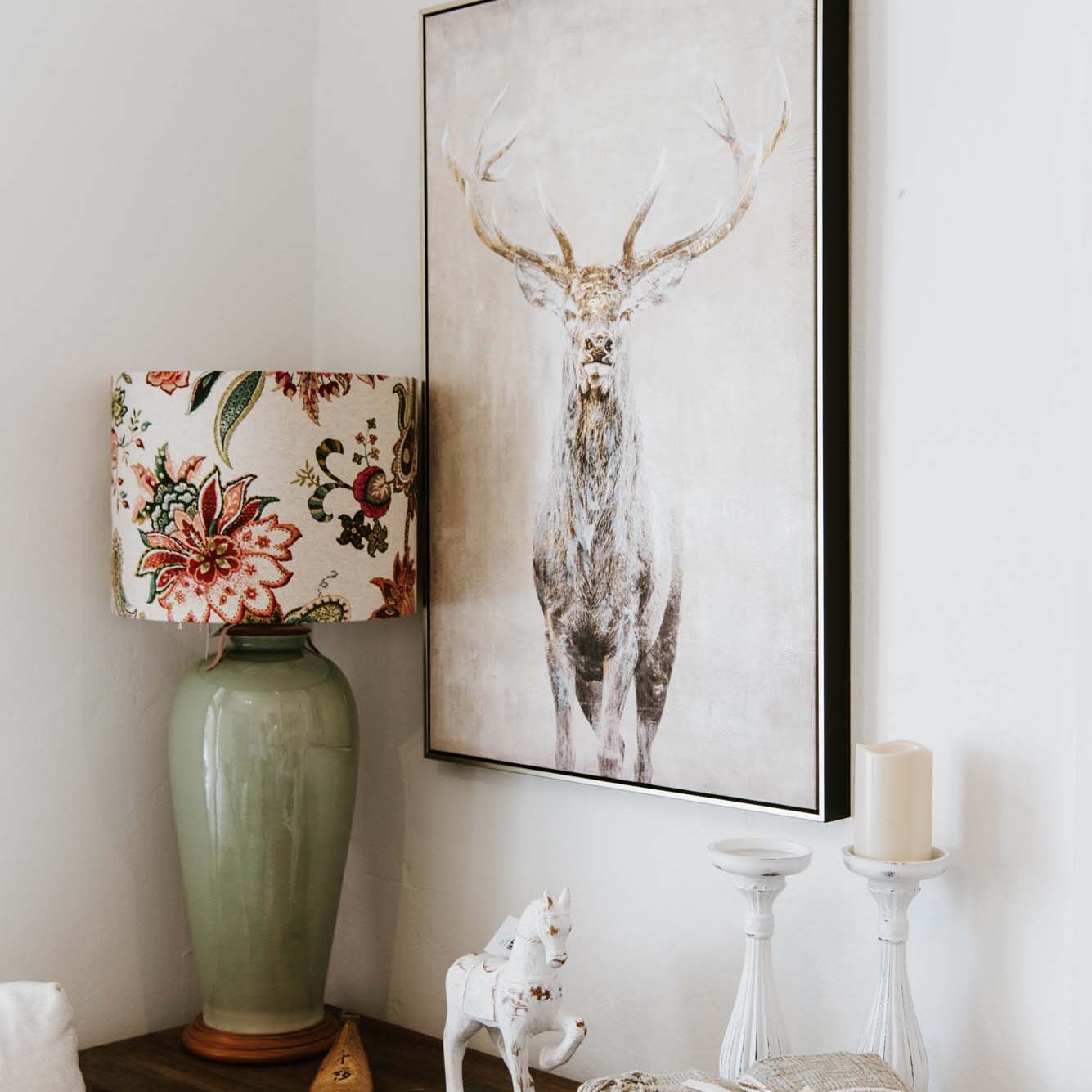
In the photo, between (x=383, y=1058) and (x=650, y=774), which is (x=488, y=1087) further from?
(x=650, y=774)

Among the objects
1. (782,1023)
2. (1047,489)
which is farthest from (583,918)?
(1047,489)

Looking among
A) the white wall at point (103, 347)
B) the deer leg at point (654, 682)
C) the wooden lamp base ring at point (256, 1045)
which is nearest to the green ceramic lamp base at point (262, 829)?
the wooden lamp base ring at point (256, 1045)

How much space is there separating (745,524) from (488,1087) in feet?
2.22

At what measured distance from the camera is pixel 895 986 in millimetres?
1238

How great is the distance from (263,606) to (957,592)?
2.35 feet

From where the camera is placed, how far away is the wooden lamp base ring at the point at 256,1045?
159 cm

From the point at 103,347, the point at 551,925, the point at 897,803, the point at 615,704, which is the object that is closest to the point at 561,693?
the point at 615,704

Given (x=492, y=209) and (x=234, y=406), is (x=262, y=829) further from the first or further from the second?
(x=492, y=209)

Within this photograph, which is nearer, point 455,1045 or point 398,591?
point 455,1045

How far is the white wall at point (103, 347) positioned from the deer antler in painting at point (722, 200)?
60 centimetres

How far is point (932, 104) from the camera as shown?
1.28 metres

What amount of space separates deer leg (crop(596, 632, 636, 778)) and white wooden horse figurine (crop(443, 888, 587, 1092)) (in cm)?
24

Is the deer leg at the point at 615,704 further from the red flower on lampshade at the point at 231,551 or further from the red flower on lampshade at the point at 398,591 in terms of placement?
the red flower on lampshade at the point at 231,551

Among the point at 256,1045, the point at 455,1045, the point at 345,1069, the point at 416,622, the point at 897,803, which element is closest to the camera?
the point at 897,803
